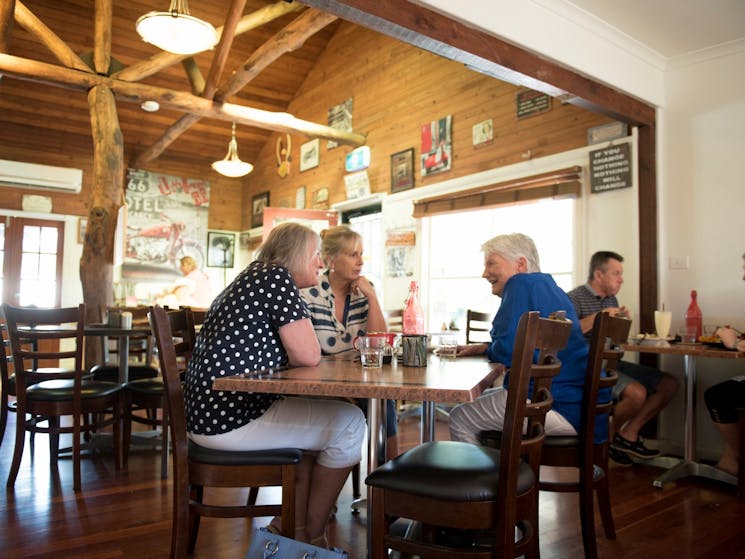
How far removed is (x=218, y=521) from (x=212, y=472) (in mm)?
1051

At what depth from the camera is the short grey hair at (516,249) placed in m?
2.54

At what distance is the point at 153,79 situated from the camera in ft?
27.1

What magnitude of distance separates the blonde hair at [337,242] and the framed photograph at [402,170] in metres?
3.92

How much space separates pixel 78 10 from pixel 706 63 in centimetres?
696

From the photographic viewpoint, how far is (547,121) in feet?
16.9

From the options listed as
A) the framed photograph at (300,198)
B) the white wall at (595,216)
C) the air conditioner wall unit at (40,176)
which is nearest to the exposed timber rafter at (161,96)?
the framed photograph at (300,198)

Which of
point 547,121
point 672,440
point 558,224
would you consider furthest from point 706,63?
point 672,440

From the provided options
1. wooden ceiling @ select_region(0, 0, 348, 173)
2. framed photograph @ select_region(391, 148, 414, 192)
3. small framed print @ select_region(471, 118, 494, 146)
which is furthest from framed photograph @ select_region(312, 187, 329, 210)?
small framed print @ select_region(471, 118, 494, 146)

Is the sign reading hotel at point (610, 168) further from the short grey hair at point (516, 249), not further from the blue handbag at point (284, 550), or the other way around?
the blue handbag at point (284, 550)

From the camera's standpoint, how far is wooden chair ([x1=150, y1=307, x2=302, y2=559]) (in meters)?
1.78

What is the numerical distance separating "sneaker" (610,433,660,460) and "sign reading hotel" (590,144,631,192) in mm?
1870

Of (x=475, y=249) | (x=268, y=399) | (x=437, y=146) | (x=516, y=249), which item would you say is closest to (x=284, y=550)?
(x=268, y=399)

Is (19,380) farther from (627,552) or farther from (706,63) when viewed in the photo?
(706,63)

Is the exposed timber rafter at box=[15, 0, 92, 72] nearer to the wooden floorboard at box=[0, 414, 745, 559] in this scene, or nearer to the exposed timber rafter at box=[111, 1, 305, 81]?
the exposed timber rafter at box=[111, 1, 305, 81]
